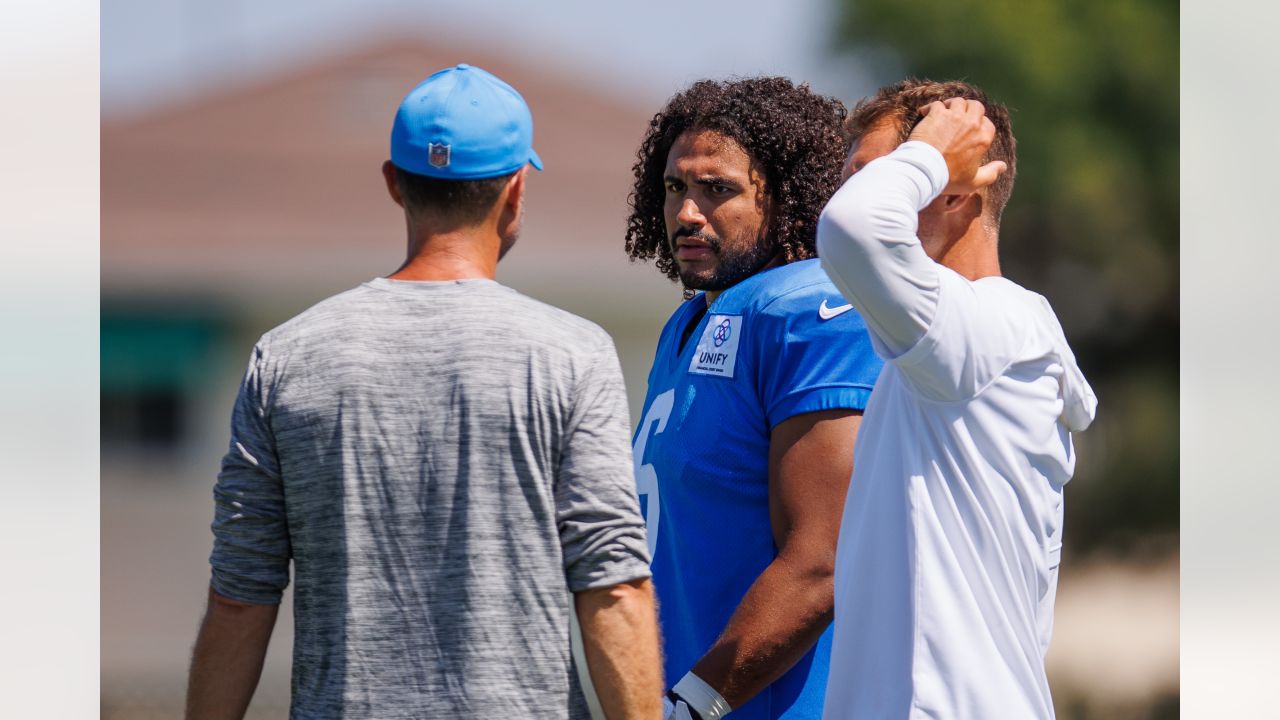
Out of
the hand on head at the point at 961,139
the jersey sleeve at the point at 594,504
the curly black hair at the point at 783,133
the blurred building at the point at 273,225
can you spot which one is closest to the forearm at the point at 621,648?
the jersey sleeve at the point at 594,504

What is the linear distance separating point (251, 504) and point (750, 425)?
3.61ft

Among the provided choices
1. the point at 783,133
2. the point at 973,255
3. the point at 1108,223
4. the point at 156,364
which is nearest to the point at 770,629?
the point at 973,255

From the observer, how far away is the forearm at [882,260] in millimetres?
2045

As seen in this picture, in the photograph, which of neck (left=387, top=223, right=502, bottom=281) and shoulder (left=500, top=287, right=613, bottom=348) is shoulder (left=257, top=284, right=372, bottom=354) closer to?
neck (left=387, top=223, right=502, bottom=281)

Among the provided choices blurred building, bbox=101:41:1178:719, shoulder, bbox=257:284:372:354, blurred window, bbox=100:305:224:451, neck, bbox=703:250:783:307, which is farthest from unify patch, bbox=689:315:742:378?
blurred window, bbox=100:305:224:451

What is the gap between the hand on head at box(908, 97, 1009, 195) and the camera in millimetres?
2330

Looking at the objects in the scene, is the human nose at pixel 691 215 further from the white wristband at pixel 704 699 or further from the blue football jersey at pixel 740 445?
the white wristband at pixel 704 699

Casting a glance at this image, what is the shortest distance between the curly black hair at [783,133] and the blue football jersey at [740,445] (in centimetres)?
31

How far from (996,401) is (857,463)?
0.28 meters

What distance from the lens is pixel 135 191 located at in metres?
17.7

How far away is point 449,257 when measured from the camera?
220 centimetres

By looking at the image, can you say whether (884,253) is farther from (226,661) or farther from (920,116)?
(226,661)
